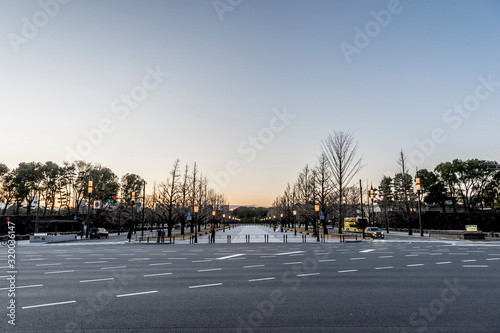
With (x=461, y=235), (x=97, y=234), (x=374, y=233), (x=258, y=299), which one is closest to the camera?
(x=258, y=299)

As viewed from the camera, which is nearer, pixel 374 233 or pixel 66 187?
pixel 374 233

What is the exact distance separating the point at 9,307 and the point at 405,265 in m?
16.5

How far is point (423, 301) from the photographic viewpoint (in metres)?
8.92

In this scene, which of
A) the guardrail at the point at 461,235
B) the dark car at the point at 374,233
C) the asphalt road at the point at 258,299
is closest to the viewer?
the asphalt road at the point at 258,299

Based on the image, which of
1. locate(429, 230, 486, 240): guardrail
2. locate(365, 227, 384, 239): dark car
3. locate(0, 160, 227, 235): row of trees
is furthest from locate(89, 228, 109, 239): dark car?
locate(429, 230, 486, 240): guardrail

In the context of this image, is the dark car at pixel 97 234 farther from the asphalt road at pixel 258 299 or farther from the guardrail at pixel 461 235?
the guardrail at pixel 461 235

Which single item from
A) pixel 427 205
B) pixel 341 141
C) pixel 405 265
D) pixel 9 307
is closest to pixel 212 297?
pixel 9 307

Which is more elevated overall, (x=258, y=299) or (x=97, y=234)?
(x=258, y=299)

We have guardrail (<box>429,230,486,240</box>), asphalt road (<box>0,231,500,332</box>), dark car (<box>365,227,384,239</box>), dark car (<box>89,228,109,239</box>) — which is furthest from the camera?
dark car (<box>89,228,109,239</box>)

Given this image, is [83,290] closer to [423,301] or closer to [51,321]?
[51,321]

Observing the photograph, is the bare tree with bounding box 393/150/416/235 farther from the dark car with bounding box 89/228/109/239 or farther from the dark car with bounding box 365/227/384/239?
the dark car with bounding box 89/228/109/239

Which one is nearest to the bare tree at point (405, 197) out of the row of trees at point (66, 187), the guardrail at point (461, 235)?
the guardrail at point (461, 235)

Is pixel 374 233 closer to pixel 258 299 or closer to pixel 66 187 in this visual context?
pixel 258 299

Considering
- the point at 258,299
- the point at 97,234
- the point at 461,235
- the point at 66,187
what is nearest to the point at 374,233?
the point at 461,235
